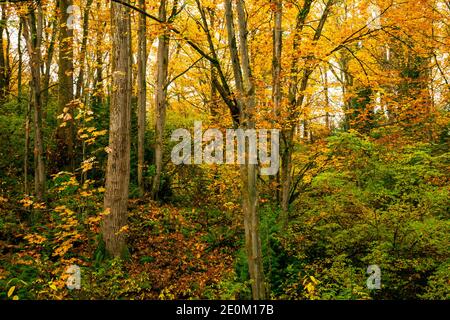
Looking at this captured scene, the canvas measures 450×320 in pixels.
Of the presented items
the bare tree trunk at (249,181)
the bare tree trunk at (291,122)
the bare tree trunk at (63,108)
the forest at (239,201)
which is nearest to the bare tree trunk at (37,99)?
the forest at (239,201)

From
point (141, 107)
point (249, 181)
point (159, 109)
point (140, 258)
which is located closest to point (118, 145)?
point (140, 258)

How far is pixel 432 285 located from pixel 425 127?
6589 millimetres

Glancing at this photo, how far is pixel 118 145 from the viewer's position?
7.87m

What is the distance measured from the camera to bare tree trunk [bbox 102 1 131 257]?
7.80 metres

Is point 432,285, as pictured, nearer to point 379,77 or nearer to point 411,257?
point 411,257

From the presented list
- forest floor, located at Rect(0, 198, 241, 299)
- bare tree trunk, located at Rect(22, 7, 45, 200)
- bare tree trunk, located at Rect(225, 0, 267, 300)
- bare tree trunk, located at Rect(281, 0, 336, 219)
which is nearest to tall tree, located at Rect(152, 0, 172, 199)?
forest floor, located at Rect(0, 198, 241, 299)

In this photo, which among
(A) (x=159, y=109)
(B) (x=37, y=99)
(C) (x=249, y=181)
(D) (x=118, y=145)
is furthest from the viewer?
(A) (x=159, y=109)

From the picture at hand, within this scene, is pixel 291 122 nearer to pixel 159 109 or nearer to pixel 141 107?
pixel 159 109

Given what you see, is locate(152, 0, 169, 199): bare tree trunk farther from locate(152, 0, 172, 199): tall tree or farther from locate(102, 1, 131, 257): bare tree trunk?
locate(102, 1, 131, 257): bare tree trunk

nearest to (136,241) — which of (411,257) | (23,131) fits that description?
(23,131)

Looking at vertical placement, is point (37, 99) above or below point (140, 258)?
above

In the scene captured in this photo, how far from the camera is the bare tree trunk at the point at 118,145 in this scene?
25.6 feet

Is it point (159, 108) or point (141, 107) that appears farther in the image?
point (159, 108)

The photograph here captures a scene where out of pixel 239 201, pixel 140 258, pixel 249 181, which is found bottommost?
pixel 140 258
